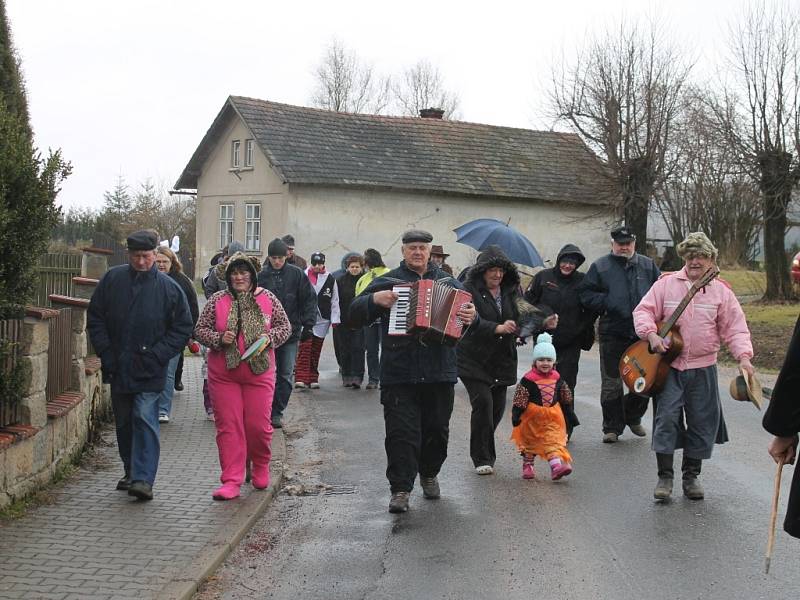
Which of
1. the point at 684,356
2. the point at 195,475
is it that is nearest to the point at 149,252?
the point at 195,475

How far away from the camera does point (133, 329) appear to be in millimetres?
7641

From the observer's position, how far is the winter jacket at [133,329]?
7.60m

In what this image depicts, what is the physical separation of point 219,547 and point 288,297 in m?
4.81

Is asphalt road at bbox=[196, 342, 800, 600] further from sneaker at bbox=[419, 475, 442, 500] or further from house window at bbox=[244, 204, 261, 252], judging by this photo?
house window at bbox=[244, 204, 261, 252]

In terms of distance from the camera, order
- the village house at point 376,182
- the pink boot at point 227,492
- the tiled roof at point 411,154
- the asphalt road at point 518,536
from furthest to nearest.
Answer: the tiled roof at point 411,154 → the village house at point 376,182 → the pink boot at point 227,492 → the asphalt road at point 518,536

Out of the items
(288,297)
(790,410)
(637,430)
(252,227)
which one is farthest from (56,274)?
(252,227)

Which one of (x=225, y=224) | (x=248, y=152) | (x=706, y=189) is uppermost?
(x=248, y=152)

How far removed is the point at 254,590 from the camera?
5934 mm

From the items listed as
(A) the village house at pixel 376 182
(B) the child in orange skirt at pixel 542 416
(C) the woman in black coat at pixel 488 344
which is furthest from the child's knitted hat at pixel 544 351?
(A) the village house at pixel 376 182

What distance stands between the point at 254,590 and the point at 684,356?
12.3ft

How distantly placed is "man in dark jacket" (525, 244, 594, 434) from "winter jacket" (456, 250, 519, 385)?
162 cm

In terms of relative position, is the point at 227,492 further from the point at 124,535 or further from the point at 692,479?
the point at 692,479

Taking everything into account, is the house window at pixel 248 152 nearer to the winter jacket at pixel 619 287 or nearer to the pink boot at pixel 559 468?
the winter jacket at pixel 619 287

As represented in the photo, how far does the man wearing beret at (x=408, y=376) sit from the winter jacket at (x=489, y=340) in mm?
873
